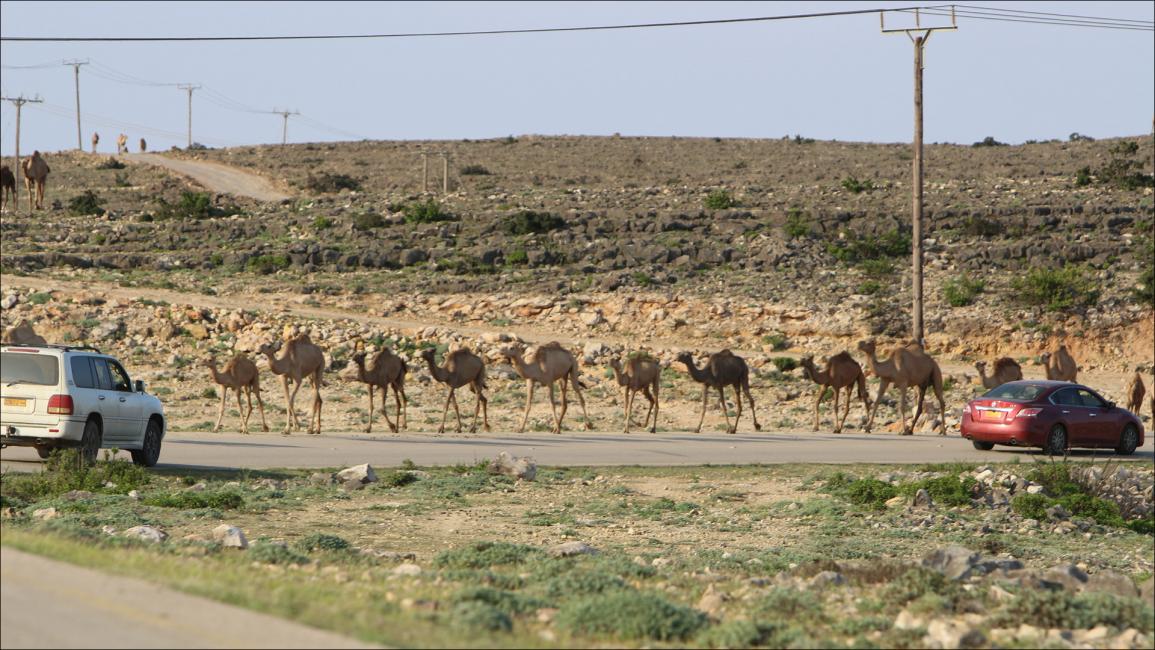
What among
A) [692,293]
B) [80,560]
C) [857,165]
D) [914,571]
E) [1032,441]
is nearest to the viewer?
[80,560]

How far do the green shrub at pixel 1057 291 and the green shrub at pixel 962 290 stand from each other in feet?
5.15

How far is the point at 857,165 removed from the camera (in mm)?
96375

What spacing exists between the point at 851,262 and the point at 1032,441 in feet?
96.6

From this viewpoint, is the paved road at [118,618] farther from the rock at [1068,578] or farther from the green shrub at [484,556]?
the rock at [1068,578]

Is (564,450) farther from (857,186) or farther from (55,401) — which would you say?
(857,186)

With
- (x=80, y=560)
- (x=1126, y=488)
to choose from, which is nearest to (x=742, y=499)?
(x=1126, y=488)

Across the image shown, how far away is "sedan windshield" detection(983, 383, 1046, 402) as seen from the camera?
27328 millimetres

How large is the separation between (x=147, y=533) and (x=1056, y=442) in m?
18.5

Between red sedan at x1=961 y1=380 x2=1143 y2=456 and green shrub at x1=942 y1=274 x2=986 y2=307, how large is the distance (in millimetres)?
22197

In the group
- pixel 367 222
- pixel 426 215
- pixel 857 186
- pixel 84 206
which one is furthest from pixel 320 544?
pixel 857 186

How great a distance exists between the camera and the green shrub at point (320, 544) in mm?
13953

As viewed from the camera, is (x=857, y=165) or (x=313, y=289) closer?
(x=313, y=289)

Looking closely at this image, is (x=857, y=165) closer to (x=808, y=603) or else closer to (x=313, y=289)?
(x=313, y=289)

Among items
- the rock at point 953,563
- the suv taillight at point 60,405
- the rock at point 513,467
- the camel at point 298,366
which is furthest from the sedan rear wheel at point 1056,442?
the suv taillight at point 60,405
